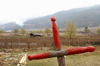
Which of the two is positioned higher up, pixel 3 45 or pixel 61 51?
pixel 61 51

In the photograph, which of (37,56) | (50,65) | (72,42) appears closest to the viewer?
(37,56)

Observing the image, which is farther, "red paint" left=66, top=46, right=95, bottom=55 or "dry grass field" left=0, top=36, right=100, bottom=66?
"dry grass field" left=0, top=36, right=100, bottom=66

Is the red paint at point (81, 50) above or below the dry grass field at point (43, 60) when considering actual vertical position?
above

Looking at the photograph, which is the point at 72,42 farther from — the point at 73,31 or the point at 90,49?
the point at 90,49

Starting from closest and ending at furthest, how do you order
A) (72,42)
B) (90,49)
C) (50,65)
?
(90,49), (50,65), (72,42)

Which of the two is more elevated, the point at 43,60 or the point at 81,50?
the point at 81,50

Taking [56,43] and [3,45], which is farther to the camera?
[3,45]

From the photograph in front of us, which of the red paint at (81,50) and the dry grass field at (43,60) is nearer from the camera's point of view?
the red paint at (81,50)

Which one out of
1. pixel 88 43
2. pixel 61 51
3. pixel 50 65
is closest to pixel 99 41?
pixel 88 43

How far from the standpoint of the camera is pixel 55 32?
8.32ft

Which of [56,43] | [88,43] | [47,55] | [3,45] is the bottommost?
[88,43]

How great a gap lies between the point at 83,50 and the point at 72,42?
76.3 feet

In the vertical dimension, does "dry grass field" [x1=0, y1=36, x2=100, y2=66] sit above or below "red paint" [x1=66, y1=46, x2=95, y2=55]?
below

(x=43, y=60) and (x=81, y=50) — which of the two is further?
(x=43, y=60)
